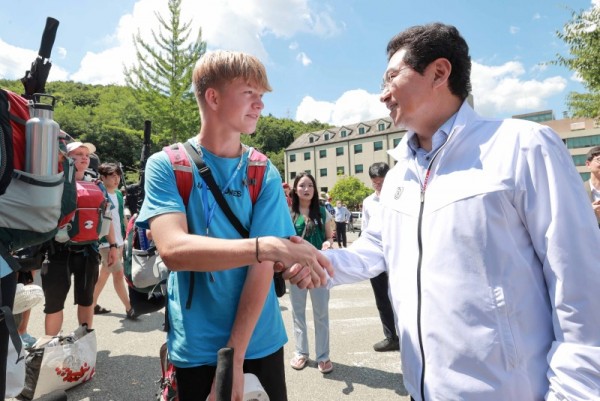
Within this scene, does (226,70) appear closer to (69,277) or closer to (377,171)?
(69,277)

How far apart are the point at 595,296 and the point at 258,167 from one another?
140cm

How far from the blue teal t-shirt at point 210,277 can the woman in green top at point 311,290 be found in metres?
2.75

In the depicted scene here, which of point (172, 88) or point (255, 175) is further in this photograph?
point (172, 88)

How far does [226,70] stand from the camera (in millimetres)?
1703

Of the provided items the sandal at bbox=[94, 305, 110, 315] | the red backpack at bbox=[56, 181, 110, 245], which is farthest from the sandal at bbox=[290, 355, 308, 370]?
the sandal at bbox=[94, 305, 110, 315]

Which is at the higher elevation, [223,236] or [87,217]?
[87,217]

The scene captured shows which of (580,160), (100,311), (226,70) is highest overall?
(580,160)

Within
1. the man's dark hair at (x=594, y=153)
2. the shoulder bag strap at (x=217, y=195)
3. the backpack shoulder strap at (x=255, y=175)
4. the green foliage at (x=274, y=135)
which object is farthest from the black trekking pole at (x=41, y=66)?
the green foliage at (x=274, y=135)

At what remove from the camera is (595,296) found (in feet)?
3.86

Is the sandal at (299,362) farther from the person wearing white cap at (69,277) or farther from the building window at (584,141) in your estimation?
the building window at (584,141)

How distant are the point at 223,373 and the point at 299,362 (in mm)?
3210

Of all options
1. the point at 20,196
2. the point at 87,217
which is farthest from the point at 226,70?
the point at 87,217

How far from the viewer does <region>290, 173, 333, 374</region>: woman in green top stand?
171 inches

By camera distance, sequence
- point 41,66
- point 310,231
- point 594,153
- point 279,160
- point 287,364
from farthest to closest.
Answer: point 279,160, point 310,231, point 594,153, point 287,364, point 41,66
